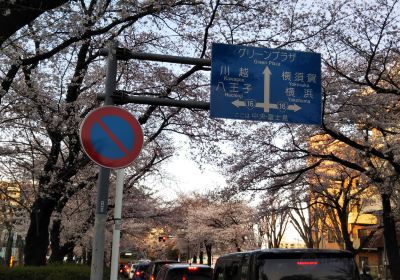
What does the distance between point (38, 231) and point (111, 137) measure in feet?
34.1

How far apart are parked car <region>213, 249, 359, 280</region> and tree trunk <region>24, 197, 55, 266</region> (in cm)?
975

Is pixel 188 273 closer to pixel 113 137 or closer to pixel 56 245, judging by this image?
pixel 113 137

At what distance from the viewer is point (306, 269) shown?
5.33 meters

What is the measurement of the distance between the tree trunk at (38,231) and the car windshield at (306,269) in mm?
9961

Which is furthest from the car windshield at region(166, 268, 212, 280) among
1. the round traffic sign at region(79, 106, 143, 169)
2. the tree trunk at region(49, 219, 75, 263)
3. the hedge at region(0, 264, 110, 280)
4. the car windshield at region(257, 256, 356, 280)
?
the tree trunk at region(49, 219, 75, 263)

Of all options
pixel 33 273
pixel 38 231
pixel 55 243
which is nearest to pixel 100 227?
pixel 33 273

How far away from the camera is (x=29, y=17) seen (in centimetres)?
525

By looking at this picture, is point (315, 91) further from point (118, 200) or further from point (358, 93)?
point (358, 93)

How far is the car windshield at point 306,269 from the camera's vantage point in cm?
527

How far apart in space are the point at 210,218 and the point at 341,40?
30592mm

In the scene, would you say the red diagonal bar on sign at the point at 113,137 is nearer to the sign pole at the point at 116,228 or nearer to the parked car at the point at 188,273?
the sign pole at the point at 116,228

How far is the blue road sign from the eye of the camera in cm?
695

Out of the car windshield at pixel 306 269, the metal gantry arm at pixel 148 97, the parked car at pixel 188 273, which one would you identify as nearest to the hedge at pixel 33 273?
the parked car at pixel 188 273

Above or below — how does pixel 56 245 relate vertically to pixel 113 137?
below
